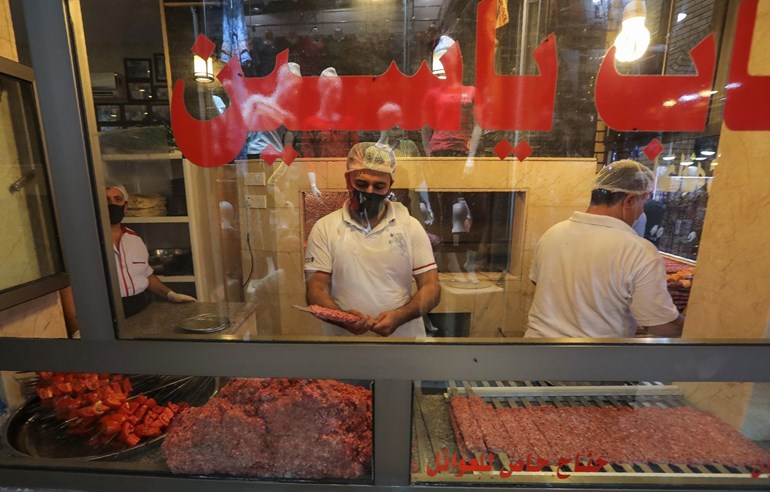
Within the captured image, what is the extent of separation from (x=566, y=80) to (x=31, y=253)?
1756mm

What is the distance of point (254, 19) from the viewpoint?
1087 millimetres

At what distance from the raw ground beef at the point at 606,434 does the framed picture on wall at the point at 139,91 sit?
47.2 inches

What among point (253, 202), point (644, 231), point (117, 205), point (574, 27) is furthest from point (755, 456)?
point (253, 202)

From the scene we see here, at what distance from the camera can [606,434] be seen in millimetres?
848

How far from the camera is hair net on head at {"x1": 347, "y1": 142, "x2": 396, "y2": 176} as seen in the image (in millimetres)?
1087

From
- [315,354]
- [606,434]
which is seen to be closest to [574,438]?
[606,434]

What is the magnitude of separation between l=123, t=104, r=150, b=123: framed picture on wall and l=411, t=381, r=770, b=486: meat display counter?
1.01 m

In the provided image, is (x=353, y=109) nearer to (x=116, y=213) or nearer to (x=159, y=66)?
(x=116, y=213)

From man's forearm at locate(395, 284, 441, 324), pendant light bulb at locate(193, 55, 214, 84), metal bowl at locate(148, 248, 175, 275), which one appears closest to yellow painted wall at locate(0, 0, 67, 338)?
metal bowl at locate(148, 248, 175, 275)

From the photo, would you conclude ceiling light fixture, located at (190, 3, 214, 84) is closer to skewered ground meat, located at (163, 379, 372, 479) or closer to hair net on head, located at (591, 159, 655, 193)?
skewered ground meat, located at (163, 379, 372, 479)

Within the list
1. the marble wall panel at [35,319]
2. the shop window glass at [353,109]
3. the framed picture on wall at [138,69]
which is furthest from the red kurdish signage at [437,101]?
the marble wall panel at [35,319]

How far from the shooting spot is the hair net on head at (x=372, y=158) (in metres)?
1.09

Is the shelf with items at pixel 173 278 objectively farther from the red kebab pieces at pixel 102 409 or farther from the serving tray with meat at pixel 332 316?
the serving tray with meat at pixel 332 316

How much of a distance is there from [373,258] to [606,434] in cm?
91
